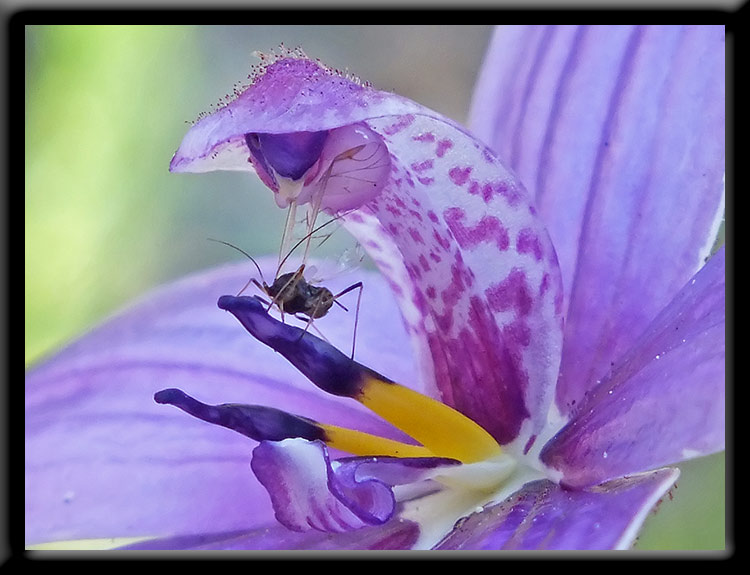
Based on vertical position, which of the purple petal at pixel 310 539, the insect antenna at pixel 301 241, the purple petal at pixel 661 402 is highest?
the insect antenna at pixel 301 241

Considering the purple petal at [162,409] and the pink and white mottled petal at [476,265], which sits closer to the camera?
the pink and white mottled petal at [476,265]

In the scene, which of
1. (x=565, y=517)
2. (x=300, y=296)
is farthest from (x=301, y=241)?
(x=565, y=517)

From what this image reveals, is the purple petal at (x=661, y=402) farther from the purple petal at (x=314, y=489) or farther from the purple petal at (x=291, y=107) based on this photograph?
the purple petal at (x=291, y=107)

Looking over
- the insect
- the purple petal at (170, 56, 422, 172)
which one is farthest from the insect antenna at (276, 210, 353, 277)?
the purple petal at (170, 56, 422, 172)

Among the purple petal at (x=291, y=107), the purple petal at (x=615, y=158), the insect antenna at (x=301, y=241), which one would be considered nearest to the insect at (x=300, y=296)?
the insect antenna at (x=301, y=241)

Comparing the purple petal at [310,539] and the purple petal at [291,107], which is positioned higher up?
the purple petal at [291,107]

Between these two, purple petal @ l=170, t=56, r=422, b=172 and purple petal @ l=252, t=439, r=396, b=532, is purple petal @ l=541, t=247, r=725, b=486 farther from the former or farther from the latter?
purple petal @ l=170, t=56, r=422, b=172

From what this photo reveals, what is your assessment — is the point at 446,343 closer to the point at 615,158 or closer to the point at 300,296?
the point at 300,296

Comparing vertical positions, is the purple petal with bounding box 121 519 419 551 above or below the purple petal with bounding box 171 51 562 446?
below
